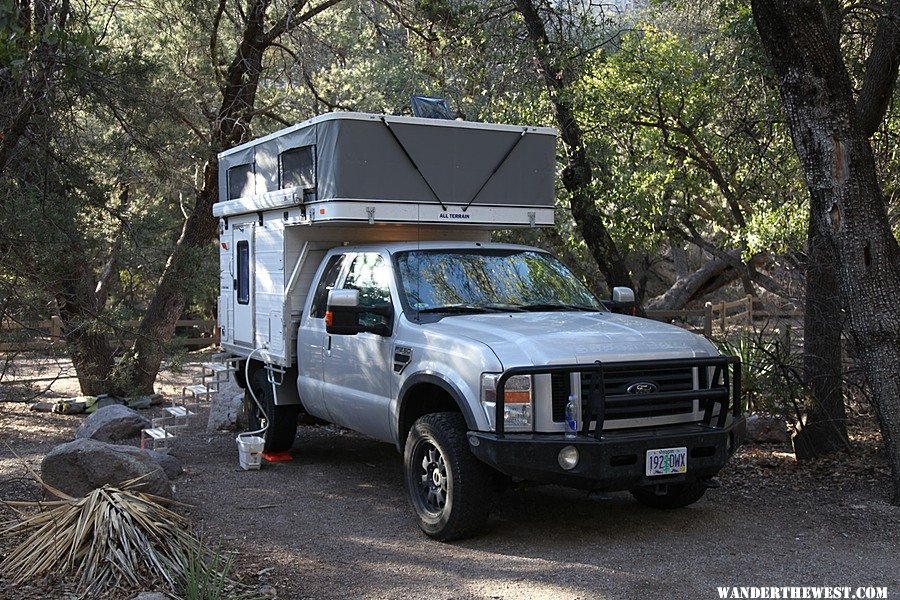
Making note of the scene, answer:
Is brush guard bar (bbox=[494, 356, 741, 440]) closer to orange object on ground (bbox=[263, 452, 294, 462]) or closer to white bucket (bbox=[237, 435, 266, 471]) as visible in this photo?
white bucket (bbox=[237, 435, 266, 471])

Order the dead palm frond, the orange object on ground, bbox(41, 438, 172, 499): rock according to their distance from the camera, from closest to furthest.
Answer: the dead palm frond → bbox(41, 438, 172, 499): rock → the orange object on ground

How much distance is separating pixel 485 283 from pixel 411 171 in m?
1.22

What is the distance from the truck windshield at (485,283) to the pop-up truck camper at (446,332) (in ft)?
0.05

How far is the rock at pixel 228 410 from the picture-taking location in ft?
38.3

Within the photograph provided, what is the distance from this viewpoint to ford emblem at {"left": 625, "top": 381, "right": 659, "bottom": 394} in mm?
6332

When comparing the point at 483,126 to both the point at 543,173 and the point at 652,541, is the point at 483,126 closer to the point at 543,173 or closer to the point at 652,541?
the point at 543,173

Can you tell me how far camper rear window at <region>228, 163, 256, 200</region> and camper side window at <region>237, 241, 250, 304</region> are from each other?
0.53 metres

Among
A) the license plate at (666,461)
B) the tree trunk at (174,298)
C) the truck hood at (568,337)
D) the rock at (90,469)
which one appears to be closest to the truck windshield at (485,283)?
the truck hood at (568,337)

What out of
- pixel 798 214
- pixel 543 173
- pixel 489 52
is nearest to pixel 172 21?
pixel 489 52

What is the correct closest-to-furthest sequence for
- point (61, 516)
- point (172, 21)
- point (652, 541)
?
point (61, 516) < point (652, 541) < point (172, 21)

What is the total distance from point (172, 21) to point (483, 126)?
777cm

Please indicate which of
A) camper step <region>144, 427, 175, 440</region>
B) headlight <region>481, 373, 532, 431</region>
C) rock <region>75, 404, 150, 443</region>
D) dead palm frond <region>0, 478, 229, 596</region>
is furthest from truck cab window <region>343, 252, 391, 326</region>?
rock <region>75, 404, 150, 443</region>

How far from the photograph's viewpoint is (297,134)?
8.64 m

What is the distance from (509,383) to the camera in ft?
20.1
